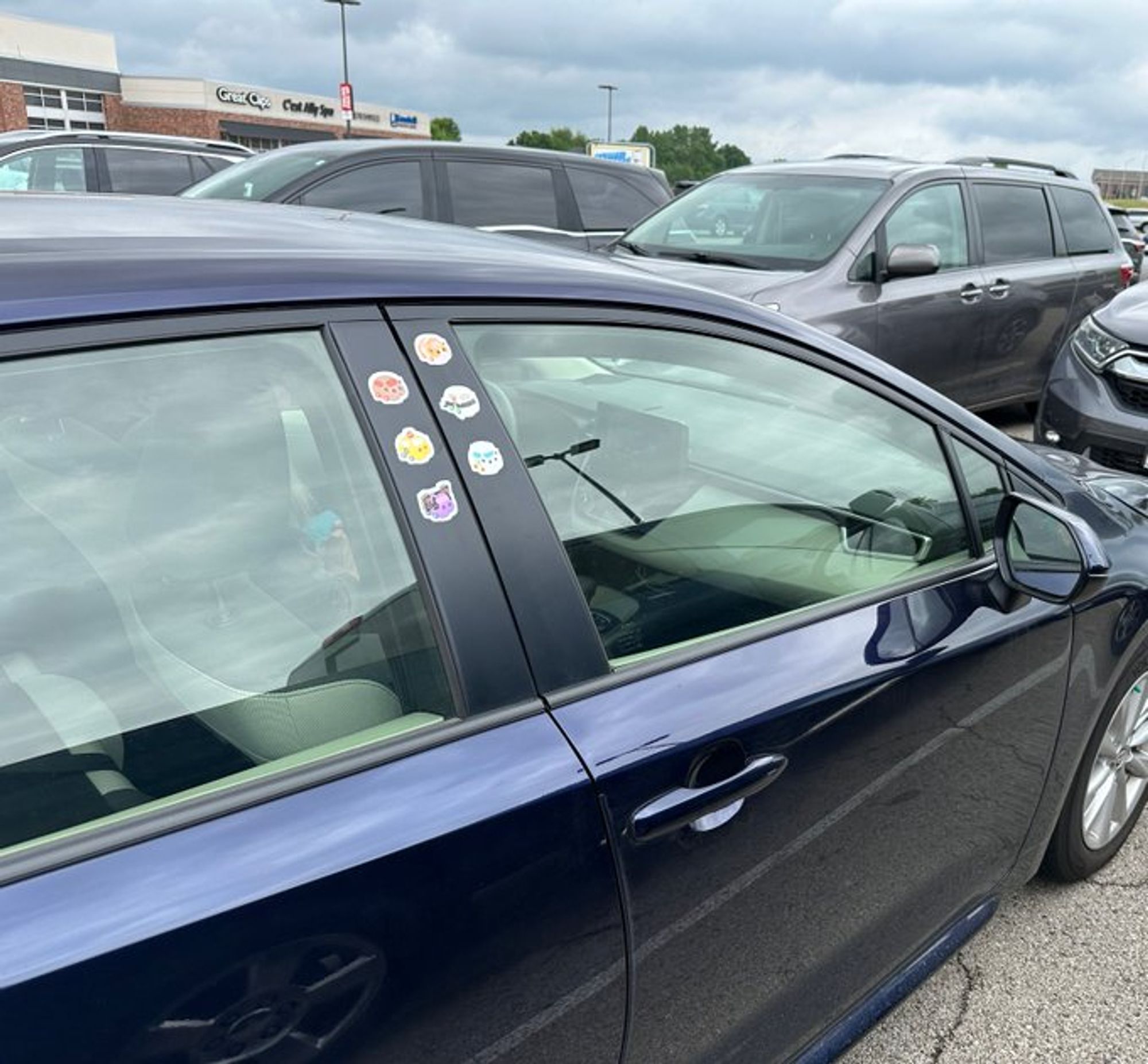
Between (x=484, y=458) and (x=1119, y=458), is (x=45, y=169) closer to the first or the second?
(x=1119, y=458)

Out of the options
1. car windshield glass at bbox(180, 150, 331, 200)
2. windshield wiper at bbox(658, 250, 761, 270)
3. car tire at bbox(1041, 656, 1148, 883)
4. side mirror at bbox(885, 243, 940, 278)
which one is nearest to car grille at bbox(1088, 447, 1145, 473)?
side mirror at bbox(885, 243, 940, 278)

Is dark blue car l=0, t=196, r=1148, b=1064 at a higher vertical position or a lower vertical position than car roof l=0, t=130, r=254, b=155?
lower

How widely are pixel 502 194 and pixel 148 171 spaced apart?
14.6 feet

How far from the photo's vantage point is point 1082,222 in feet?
23.2

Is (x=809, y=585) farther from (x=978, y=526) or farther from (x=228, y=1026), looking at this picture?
(x=228, y=1026)

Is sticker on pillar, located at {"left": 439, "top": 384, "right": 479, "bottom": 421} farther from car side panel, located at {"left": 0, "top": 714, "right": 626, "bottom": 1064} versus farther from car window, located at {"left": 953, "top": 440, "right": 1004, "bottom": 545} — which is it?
car window, located at {"left": 953, "top": 440, "right": 1004, "bottom": 545}

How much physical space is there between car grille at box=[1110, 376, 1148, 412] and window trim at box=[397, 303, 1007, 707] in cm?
326

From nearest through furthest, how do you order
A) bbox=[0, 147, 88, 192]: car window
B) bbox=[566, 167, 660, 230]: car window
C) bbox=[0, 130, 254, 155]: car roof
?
bbox=[566, 167, 660, 230]: car window
bbox=[0, 147, 88, 192]: car window
bbox=[0, 130, 254, 155]: car roof

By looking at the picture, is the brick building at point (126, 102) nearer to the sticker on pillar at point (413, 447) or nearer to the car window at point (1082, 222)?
the car window at point (1082, 222)

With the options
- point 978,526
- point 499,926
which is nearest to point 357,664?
point 499,926

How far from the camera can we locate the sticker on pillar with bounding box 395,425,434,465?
120 centimetres

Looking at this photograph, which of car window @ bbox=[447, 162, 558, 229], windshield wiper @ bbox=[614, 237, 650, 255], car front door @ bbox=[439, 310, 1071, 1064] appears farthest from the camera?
car window @ bbox=[447, 162, 558, 229]

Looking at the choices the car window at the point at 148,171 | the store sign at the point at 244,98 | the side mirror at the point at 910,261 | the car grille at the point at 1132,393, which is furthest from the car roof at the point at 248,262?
the store sign at the point at 244,98

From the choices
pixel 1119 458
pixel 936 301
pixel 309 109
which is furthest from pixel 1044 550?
pixel 309 109
